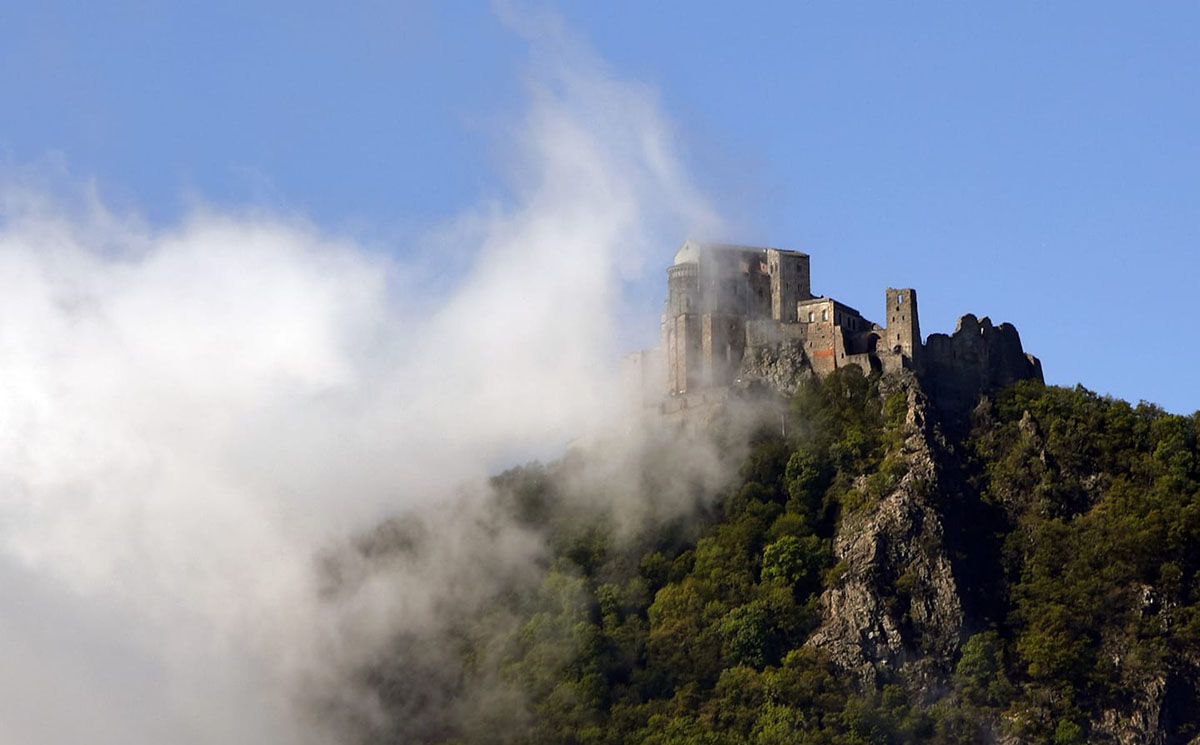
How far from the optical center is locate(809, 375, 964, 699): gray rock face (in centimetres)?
17700

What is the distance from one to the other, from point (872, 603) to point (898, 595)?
5.31 feet

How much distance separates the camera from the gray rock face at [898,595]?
177000 mm

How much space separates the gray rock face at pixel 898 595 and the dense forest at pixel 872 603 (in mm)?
135

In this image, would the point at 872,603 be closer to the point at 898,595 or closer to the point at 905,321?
the point at 898,595

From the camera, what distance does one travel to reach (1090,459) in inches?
7411

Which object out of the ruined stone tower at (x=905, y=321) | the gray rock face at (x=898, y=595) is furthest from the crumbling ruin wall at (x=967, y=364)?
the gray rock face at (x=898, y=595)

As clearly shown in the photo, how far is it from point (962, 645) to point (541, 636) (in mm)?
27342

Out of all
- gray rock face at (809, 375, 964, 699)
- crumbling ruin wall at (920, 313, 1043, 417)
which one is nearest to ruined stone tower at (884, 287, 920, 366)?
crumbling ruin wall at (920, 313, 1043, 417)

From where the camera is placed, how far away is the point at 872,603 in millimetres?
180000

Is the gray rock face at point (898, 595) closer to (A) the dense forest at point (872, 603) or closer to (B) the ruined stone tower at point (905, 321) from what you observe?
(A) the dense forest at point (872, 603)

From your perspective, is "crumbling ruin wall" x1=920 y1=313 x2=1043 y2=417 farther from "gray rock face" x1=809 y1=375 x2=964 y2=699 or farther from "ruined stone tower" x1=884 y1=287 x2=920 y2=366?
"gray rock face" x1=809 y1=375 x2=964 y2=699

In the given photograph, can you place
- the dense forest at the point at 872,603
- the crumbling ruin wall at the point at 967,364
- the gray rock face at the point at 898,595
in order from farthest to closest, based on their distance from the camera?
the crumbling ruin wall at the point at 967,364 → the gray rock face at the point at 898,595 → the dense forest at the point at 872,603

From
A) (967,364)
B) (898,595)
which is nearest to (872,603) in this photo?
(898,595)

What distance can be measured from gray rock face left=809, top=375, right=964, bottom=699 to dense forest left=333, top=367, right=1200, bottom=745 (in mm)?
135
